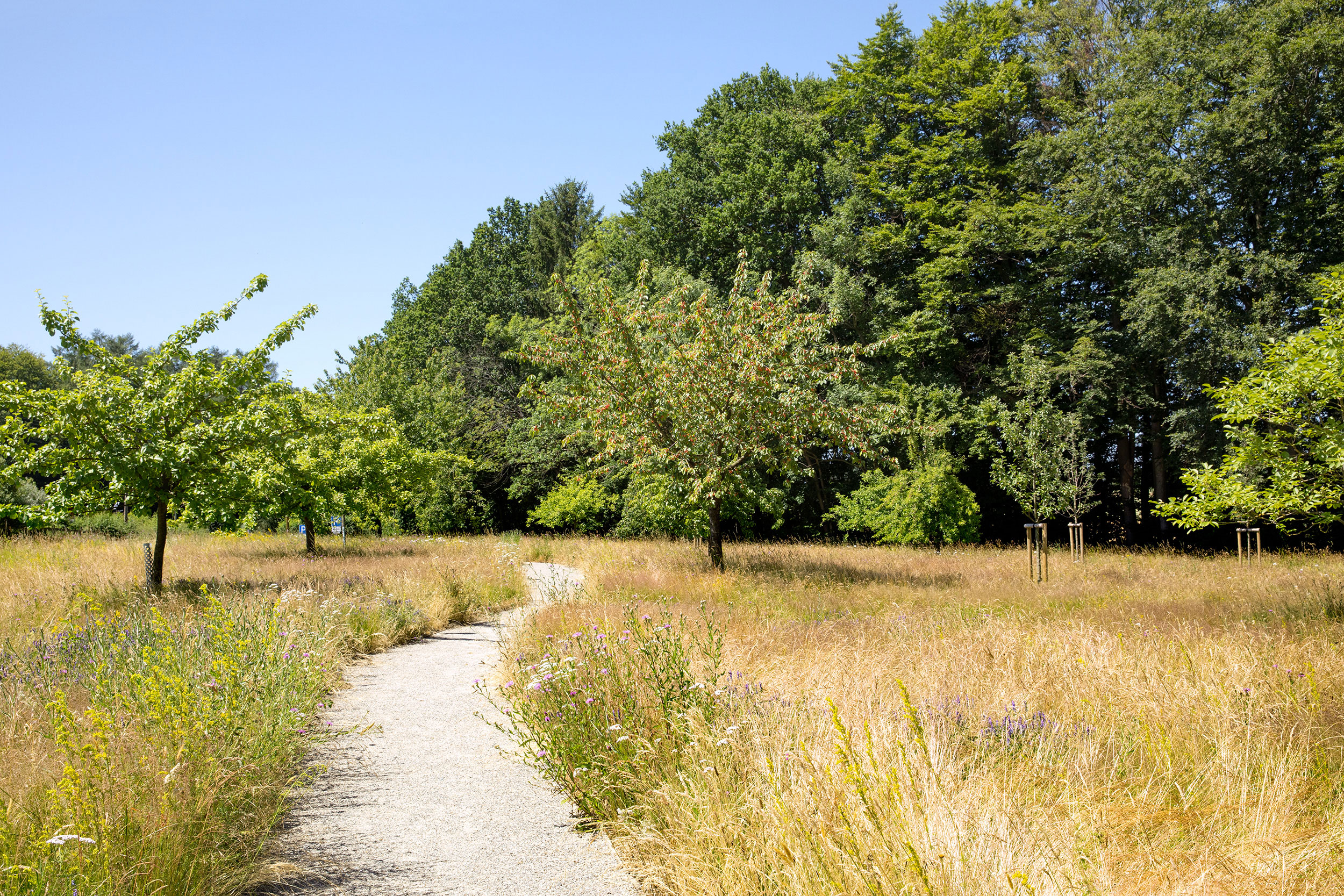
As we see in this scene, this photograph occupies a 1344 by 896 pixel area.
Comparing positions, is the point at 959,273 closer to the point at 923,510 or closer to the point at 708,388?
the point at 923,510

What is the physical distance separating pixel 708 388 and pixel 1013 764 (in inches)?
347

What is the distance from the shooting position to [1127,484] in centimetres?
2420

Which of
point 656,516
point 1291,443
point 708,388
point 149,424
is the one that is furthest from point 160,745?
point 656,516

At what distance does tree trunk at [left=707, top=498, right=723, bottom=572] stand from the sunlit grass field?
4827 millimetres

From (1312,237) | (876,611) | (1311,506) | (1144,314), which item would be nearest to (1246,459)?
(1311,506)

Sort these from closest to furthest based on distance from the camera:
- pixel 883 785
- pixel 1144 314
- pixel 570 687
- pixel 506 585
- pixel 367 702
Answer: pixel 883 785
pixel 570 687
pixel 367 702
pixel 506 585
pixel 1144 314

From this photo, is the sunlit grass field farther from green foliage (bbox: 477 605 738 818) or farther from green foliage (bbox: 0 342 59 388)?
green foliage (bbox: 0 342 59 388)

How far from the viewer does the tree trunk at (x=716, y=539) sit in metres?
13.5

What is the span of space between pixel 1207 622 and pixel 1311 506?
177 cm

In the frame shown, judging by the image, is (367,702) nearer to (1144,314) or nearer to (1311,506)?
(1311,506)

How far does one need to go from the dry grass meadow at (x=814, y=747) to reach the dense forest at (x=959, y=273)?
19.1ft

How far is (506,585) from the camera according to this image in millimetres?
13234

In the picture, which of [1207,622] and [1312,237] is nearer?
[1207,622]

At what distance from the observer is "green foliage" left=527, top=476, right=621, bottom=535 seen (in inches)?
1096
